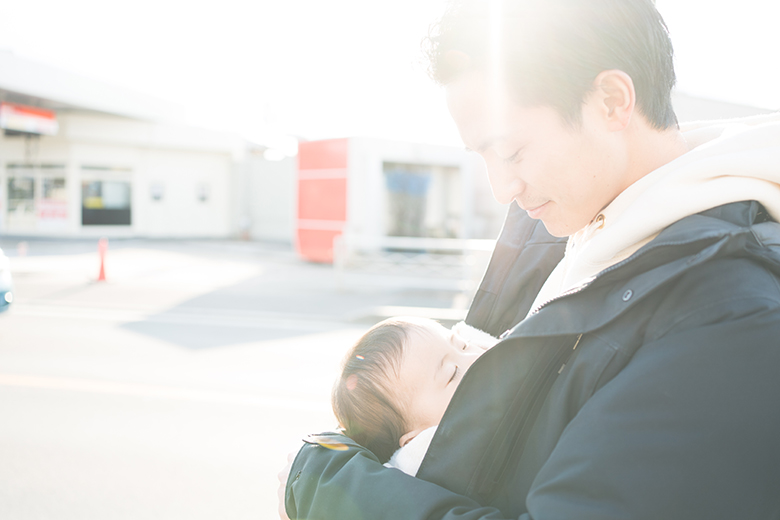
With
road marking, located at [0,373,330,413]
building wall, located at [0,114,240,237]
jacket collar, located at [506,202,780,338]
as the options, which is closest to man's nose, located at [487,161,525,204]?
jacket collar, located at [506,202,780,338]

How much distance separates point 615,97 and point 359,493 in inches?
33.6

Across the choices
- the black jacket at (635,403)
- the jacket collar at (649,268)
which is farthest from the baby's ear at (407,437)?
the jacket collar at (649,268)

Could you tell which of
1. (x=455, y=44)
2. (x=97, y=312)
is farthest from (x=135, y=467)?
(x=97, y=312)

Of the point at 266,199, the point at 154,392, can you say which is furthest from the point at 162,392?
the point at 266,199

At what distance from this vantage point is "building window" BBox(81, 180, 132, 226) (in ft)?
78.2

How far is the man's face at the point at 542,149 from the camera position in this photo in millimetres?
1104

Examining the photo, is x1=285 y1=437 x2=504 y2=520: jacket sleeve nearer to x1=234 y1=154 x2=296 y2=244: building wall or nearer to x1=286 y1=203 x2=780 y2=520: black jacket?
x1=286 y1=203 x2=780 y2=520: black jacket

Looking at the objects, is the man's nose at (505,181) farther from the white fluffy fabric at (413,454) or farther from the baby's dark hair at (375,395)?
the baby's dark hair at (375,395)

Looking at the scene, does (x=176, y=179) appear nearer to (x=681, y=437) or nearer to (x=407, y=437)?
(x=407, y=437)

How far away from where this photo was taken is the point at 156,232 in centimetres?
2588

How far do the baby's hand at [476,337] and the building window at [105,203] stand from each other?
82.9 ft

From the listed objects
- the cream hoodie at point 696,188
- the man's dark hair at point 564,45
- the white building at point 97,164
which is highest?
the white building at point 97,164

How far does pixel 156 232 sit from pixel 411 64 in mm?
26450

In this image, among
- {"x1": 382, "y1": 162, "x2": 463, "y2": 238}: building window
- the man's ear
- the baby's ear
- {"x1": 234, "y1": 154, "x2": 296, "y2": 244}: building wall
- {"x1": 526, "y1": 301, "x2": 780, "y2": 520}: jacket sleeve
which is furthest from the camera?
{"x1": 234, "y1": 154, "x2": 296, "y2": 244}: building wall
